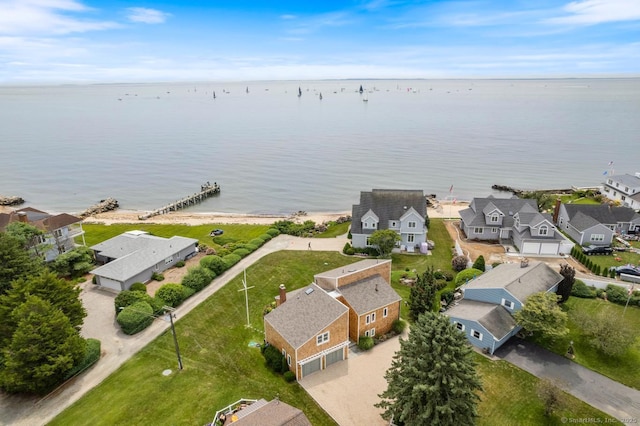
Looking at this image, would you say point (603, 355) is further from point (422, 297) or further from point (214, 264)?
point (214, 264)

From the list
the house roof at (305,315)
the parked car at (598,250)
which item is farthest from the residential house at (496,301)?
the parked car at (598,250)

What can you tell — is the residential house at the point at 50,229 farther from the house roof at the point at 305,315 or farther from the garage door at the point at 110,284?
the house roof at the point at 305,315

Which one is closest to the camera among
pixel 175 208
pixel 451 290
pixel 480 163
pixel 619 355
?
pixel 619 355

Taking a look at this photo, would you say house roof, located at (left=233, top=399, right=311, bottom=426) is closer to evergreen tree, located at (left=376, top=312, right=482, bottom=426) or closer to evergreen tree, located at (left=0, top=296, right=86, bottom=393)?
evergreen tree, located at (left=376, top=312, right=482, bottom=426)

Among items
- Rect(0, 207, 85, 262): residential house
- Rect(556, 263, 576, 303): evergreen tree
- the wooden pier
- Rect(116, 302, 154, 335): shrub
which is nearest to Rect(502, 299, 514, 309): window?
Rect(556, 263, 576, 303): evergreen tree

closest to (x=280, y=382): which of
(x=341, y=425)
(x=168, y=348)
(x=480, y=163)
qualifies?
(x=341, y=425)

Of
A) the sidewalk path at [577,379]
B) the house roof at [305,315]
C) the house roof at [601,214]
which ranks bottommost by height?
the sidewalk path at [577,379]

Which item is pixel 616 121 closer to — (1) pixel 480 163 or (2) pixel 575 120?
(2) pixel 575 120

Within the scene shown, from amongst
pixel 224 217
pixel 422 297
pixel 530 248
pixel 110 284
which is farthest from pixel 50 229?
pixel 530 248
